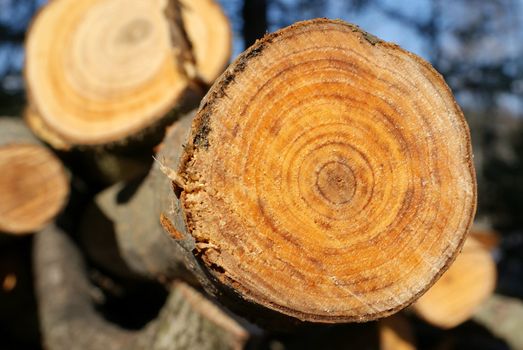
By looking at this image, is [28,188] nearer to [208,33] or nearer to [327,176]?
[208,33]

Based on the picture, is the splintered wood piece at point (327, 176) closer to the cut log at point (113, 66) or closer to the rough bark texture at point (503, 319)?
the cut log at point (113, 66)

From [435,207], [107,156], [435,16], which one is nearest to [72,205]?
[107,156]

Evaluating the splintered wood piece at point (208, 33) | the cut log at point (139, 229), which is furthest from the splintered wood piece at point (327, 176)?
the splintered wood piece at point (208, 33)

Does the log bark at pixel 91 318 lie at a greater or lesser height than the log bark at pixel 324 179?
lesser

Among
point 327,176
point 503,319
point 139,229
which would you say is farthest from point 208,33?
point 503,319

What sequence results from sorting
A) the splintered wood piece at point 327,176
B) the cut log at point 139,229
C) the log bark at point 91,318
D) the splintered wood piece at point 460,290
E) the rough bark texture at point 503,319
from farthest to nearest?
the rough bark texture at point 503,319 → the splintered wood piece at point 460,290 → the log bark at point 91,318 → the cut log at point 139,229 → the splintered wood piece at point 327,176

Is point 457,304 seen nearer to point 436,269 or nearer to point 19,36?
point 436,269
